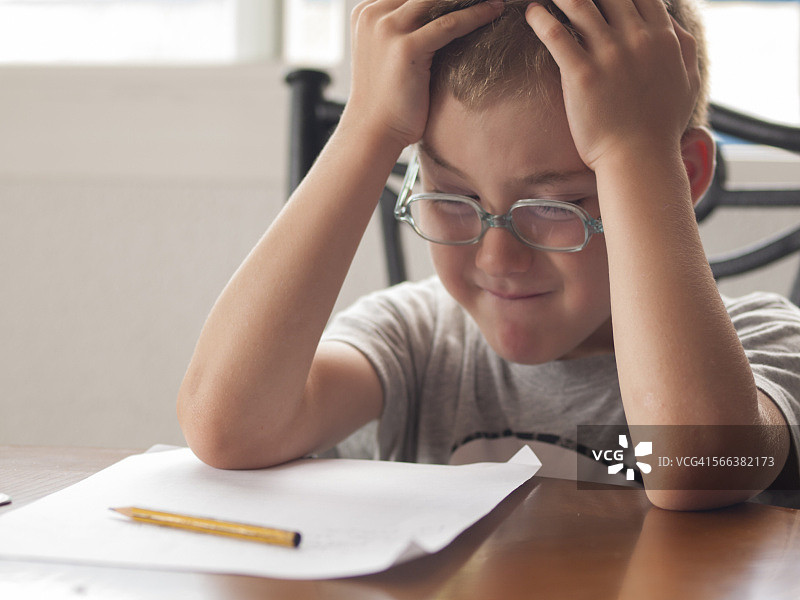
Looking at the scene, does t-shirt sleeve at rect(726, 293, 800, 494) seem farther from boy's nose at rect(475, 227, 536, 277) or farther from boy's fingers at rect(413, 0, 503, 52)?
boy's fingers at rect(413, 0, 503, 52)

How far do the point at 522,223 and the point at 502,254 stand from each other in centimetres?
3

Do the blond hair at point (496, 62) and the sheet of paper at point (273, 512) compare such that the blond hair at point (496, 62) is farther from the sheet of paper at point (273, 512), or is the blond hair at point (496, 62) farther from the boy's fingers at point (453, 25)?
the sheet of paper at point (273, 512)

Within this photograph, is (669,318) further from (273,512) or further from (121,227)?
(121,227)

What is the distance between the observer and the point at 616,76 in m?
0.59

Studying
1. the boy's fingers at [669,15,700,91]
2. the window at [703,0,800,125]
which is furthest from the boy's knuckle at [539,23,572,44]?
the window at [703,0,800,125]

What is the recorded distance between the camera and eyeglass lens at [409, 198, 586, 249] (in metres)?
0.65

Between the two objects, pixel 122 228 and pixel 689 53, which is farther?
pixel 122 228

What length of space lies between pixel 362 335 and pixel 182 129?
0.80 m

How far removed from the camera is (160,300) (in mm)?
1459

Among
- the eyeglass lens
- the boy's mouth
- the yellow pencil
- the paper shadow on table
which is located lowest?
the yellow pencil

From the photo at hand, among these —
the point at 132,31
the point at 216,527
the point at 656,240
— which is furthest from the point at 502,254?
the point at 132,31

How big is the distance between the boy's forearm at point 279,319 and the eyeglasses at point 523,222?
0.07m

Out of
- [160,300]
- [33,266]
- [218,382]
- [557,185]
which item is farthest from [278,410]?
[33,266]

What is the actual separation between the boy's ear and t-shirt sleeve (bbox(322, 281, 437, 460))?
1.06 ft
